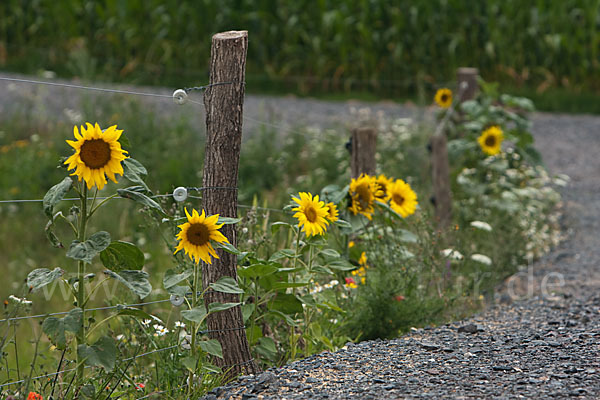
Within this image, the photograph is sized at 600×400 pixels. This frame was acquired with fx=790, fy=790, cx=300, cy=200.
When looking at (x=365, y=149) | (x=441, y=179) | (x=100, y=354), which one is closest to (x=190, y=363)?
(x=100, y=354)

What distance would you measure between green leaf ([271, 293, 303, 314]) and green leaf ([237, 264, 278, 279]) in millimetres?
197

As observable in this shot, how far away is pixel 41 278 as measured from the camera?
294 cm

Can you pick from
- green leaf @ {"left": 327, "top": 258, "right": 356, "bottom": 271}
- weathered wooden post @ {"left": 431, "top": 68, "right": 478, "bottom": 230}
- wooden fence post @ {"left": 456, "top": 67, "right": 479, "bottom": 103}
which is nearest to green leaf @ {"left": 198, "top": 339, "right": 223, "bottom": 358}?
green leaf @ {"left": 327, "top": 258, "right": 356, "bottom": 271}

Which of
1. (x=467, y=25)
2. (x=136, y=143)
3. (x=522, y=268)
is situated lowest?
(x=522, y=268)

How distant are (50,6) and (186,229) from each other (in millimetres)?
11972

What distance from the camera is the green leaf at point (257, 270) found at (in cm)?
354

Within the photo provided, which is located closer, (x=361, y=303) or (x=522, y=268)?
(x=361, y=303)

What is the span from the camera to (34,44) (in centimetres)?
1421

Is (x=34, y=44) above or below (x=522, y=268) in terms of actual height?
above

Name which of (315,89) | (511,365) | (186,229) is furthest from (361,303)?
A: (315,89)

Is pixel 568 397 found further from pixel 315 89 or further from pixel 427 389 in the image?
pixel 315 89

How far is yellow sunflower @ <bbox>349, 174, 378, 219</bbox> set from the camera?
4.56 meters

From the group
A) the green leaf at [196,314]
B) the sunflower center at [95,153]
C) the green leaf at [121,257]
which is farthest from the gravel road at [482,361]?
the sunflower center at [95,153]

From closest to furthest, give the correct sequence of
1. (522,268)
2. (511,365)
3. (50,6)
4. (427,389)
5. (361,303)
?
(427,389)
(511,365)
(361,303)
(522,268)
(50,6)
